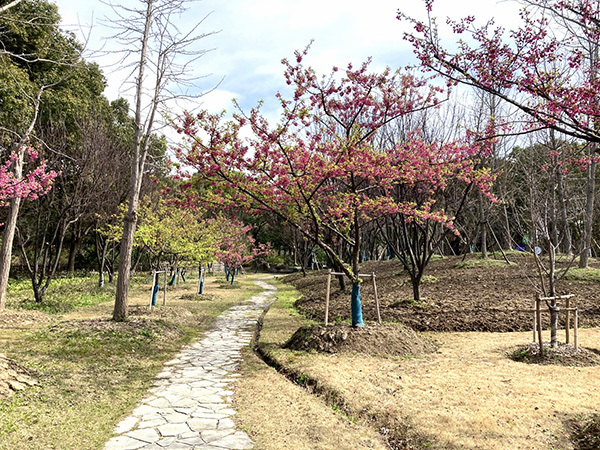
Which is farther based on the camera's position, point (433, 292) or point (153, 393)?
point (433, 292)

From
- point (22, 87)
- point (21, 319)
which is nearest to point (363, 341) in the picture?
point (21, 319)

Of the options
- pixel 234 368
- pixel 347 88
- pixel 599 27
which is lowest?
pixel 234 368

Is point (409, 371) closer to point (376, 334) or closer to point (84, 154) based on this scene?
point (376, 334)

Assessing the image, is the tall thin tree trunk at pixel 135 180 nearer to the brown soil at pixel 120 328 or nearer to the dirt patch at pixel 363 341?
the brown soil at pixel 120 328

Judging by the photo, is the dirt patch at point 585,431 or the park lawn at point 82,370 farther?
the park lawn at point 82,370

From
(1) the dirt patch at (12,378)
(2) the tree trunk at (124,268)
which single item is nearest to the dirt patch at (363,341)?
(2) the tree trunk at (124,268)

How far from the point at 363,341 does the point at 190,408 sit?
12.3 ft

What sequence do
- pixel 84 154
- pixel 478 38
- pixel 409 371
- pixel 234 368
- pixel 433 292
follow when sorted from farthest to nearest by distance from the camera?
pixel 84 154
pixel 433 292
pixel 234 368
pixel 409 371
pixel 478 38

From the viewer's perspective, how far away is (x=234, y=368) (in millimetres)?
7145

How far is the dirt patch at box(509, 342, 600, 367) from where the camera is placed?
6.84 m

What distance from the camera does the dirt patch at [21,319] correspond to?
9539 mm

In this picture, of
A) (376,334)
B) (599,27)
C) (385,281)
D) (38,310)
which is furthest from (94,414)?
(385,281)

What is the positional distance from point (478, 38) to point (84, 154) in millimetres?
14580

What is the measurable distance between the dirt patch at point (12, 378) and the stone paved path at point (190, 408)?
1.55 m
